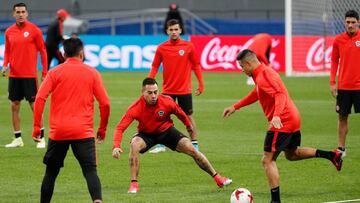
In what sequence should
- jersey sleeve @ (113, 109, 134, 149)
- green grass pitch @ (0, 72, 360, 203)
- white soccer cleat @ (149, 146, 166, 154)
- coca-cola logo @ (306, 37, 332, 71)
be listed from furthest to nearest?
coca-cola logo @ (306, 37, 332, 71)
white soccer cleat @ (149, 146, 166, 154)
green grass pitch @ (0, 72, 360, 203)
jersey sleeve @ (113, 109, 134, 149)

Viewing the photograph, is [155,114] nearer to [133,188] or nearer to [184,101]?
[133,188]

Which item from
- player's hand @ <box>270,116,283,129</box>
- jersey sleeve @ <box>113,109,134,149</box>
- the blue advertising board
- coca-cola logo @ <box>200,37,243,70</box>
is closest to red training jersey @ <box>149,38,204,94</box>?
jersey sleeve @ <box>113,109,134,149</box>

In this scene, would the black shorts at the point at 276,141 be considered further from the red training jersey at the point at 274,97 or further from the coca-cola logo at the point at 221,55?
the coca-cola logo at the point at 221,55

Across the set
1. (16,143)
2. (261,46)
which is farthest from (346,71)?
(261,46)

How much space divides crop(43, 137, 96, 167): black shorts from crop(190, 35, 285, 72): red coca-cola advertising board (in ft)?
87.1

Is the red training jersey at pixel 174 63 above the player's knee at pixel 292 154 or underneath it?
above

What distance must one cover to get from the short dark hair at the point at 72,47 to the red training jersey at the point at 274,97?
7.32 feet

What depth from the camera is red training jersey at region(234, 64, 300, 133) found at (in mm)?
10867

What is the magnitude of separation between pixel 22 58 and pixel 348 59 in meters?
5.67

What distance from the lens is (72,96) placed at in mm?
9953

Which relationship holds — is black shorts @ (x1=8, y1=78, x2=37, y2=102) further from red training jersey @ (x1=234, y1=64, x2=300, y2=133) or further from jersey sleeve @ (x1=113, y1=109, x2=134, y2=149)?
red training jersey @ (x1=234, y1=64, x2=300, y2=133)

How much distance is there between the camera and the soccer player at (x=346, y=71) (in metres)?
15.0

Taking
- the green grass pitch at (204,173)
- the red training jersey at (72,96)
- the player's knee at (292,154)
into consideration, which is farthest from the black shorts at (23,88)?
the red training jersey at (72,96)

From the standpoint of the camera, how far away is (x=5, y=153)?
52.7 feet
